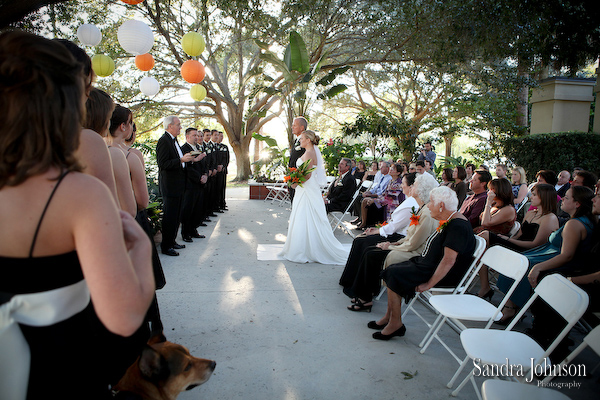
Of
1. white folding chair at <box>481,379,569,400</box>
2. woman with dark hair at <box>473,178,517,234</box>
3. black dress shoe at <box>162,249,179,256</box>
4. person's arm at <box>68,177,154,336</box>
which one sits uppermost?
person's arm at <box>68,177,154,336</box>

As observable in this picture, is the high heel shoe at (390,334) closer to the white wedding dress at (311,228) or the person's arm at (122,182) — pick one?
the white wedding dress at (311,228)

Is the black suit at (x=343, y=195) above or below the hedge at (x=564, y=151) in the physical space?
below

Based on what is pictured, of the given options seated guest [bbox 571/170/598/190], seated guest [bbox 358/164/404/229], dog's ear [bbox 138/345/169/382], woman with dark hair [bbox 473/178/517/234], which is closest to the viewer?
dog's ear [bbox 138/345/169/382]

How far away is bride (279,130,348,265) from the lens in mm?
6121

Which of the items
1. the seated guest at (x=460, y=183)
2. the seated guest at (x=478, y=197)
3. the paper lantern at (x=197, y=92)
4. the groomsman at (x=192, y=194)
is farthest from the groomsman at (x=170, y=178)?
the paper lantern at (x=197, y=92)

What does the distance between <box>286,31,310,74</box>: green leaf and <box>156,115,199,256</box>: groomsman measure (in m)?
4.67

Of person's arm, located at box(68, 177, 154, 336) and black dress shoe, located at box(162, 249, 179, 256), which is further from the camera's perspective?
black dress shoe, located at box(162, 249, 179, 256)

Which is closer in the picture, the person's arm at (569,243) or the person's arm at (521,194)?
the person's arm at (569,243)

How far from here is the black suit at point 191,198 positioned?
24.2 feet

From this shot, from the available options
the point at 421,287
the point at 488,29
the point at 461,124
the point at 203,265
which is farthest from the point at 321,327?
the point at 461,124

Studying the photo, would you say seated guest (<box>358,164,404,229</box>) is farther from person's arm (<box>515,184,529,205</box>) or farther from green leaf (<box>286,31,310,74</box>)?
green leaf (<box>286,31,310,74</box>)

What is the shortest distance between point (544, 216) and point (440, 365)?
8.53 ft

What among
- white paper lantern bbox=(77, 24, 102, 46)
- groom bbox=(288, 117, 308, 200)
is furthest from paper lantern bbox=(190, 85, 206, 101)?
groom bbox=(288, 117, 308, 200)

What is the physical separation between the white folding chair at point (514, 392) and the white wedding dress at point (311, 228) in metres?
4.04
